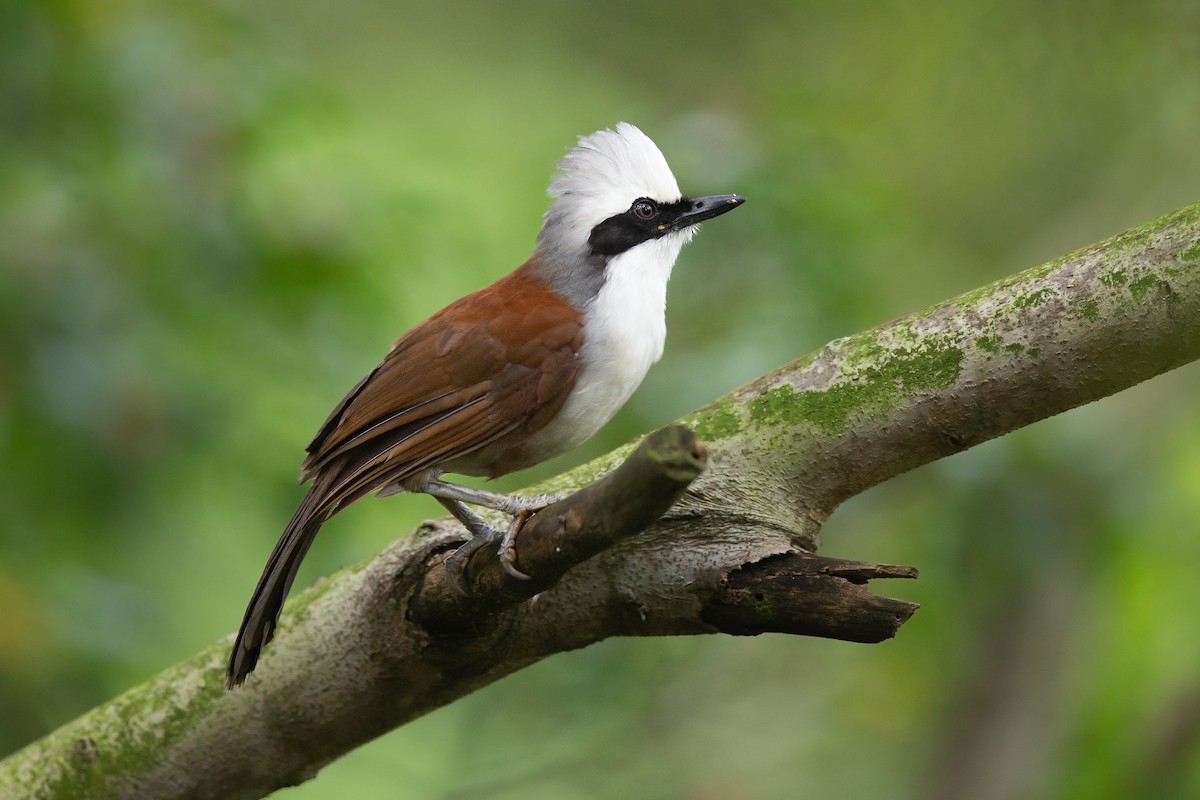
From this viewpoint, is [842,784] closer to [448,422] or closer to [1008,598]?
[1008,598]

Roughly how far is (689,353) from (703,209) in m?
0.63

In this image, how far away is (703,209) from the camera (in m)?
3.83

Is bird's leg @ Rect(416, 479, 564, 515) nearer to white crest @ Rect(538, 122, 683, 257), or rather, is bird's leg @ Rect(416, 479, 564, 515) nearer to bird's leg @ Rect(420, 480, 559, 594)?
bird's leg @ Rect(420, 480, 559, 594)

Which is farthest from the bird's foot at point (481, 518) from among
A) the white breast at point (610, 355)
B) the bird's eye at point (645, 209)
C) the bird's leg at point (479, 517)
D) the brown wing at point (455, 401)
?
the bird's eye at point (645, 209)

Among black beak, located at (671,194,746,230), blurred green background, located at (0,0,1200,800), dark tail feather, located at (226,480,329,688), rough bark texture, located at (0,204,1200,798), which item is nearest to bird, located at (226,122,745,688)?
dark tail feather, located at (226,480,329,688)

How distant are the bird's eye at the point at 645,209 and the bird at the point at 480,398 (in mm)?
230

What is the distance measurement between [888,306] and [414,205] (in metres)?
2.35

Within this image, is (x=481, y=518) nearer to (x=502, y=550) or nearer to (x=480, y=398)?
(x=480, y=398)

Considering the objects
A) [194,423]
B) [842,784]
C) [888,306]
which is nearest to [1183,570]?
[888,306]

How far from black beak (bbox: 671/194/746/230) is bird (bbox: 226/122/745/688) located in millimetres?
293

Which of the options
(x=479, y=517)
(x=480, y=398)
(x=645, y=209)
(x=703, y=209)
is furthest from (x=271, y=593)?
(x=703, y=209)

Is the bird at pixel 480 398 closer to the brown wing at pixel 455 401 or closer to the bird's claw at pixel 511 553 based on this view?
the brown wing at pixel 455 401

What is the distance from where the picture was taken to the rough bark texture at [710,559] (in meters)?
2.34

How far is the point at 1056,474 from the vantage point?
443 centimetres
